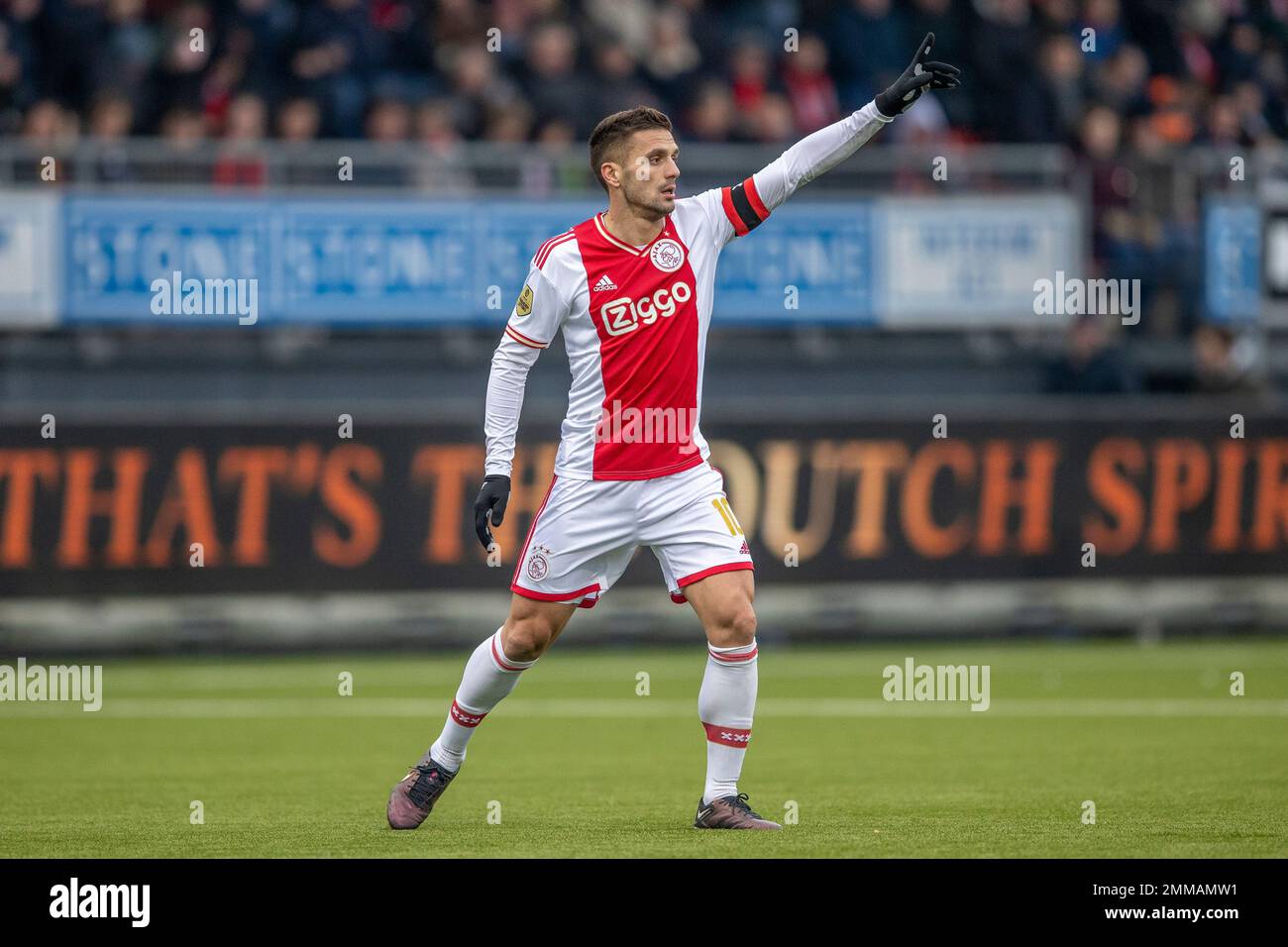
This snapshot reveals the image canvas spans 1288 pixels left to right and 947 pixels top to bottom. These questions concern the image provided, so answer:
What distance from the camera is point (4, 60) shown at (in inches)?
689

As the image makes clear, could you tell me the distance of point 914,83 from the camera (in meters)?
8.23

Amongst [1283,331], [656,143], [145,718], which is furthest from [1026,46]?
[656,143]

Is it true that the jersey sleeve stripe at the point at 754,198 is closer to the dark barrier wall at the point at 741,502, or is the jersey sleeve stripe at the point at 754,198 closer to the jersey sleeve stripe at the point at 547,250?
the jersey sleeve stripe at the point at 547,250

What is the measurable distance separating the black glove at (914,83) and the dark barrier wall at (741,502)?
8.53 m

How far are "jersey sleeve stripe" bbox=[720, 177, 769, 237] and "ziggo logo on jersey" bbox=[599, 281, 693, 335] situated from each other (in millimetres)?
482

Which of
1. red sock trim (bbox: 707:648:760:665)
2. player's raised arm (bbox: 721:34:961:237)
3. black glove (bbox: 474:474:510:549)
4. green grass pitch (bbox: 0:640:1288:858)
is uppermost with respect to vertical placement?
player's raised arm (bbox: 721:34:961:237)

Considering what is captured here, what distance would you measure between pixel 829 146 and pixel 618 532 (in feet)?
5.74

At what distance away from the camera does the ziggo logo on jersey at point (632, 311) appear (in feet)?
27.3

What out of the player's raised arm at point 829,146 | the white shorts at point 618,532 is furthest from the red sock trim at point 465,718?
the player's raised arm at point 829,146

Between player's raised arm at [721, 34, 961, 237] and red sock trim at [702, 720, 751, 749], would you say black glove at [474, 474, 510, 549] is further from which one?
player's raised arm at [721, 34, 961, 237]

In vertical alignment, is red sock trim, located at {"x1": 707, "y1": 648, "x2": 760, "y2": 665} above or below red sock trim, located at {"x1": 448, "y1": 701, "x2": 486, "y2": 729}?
above

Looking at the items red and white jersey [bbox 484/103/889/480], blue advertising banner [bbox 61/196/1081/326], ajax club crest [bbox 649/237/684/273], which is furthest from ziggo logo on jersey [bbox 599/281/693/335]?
blue advertising banner [bbox 61/196/1081/326]

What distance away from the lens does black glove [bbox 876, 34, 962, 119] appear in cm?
823

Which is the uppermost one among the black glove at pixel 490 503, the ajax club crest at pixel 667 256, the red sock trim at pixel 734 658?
the ajax club crest at pixel 667 256
